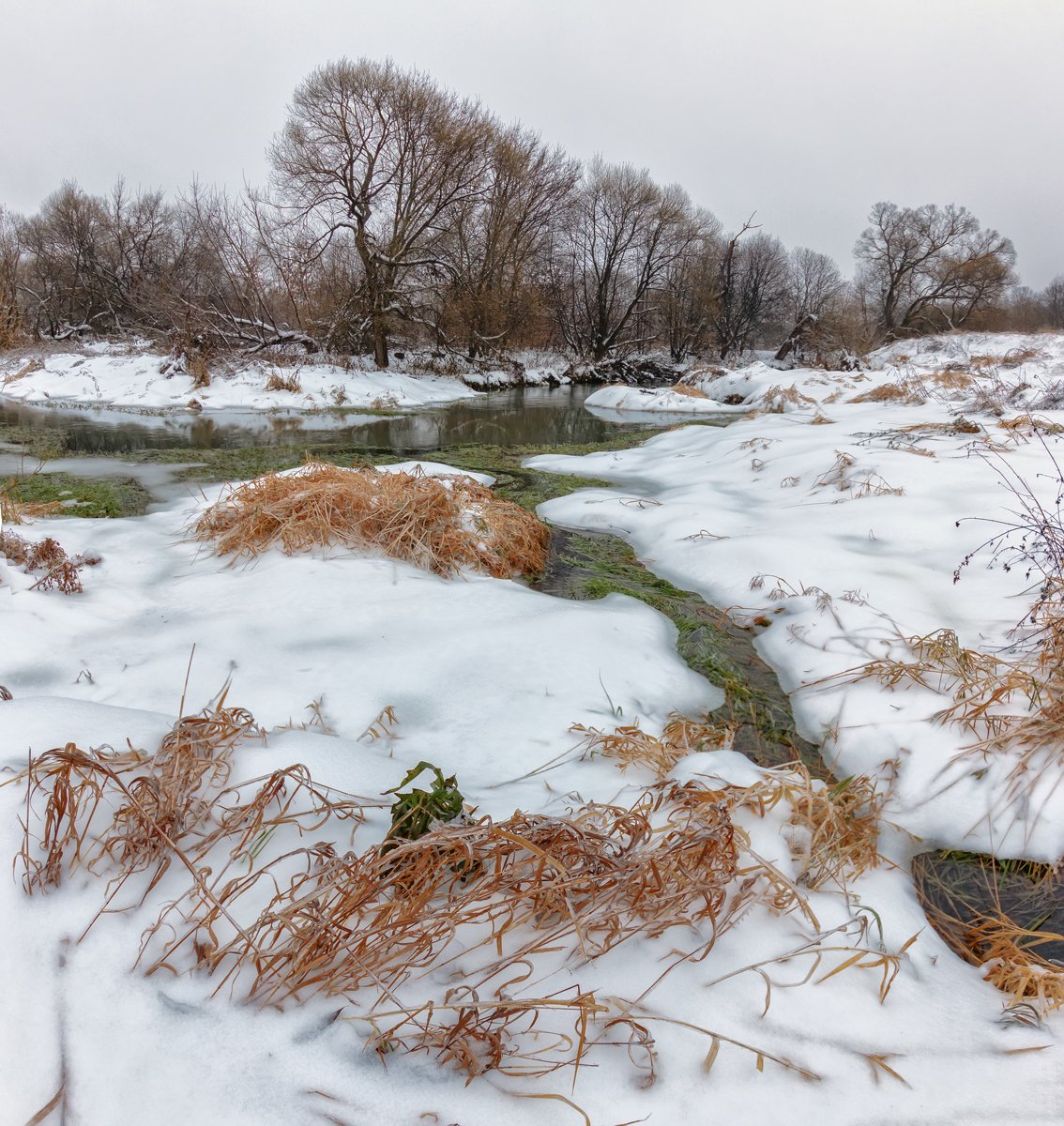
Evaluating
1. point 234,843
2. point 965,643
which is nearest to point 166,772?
point 234,843

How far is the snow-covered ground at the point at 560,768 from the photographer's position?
37.6 inches

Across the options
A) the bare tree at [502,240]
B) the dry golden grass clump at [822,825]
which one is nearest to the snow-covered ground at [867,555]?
the dry golden grass clump at [822,825]

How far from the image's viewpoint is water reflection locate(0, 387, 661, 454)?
823cm

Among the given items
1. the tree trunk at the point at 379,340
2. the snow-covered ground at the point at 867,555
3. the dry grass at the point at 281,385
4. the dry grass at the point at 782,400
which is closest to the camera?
the snow-covered ground at the point at 867,555

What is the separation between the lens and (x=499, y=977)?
3.61 ft

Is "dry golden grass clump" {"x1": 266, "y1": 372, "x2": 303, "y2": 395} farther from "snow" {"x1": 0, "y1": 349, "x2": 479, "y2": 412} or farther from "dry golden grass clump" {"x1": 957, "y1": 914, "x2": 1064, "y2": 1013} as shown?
"dry golden grass clump" {"x1": 957, "y1": 914, "x2": 1064, "y2": 1013}

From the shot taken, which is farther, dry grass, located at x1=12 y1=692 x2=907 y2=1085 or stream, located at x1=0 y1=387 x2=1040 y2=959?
stream, located at x1=0 y1=387 x2=1040 y2=959

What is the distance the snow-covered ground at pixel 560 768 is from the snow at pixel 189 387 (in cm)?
978

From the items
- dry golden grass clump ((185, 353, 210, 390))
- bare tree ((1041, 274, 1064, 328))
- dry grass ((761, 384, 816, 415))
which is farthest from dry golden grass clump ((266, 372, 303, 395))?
bare tree ((1041, 274, 1064, 328))

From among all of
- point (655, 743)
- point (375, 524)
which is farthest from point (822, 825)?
point (375, 524)

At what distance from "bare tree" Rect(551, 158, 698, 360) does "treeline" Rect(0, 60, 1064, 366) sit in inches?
3.3

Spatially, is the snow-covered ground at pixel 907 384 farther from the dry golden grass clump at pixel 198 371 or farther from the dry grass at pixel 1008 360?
the dry golden grass clump at pixel 198 371

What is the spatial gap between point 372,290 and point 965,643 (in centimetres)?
1787

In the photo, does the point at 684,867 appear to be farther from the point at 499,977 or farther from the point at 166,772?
the point at 166,772
